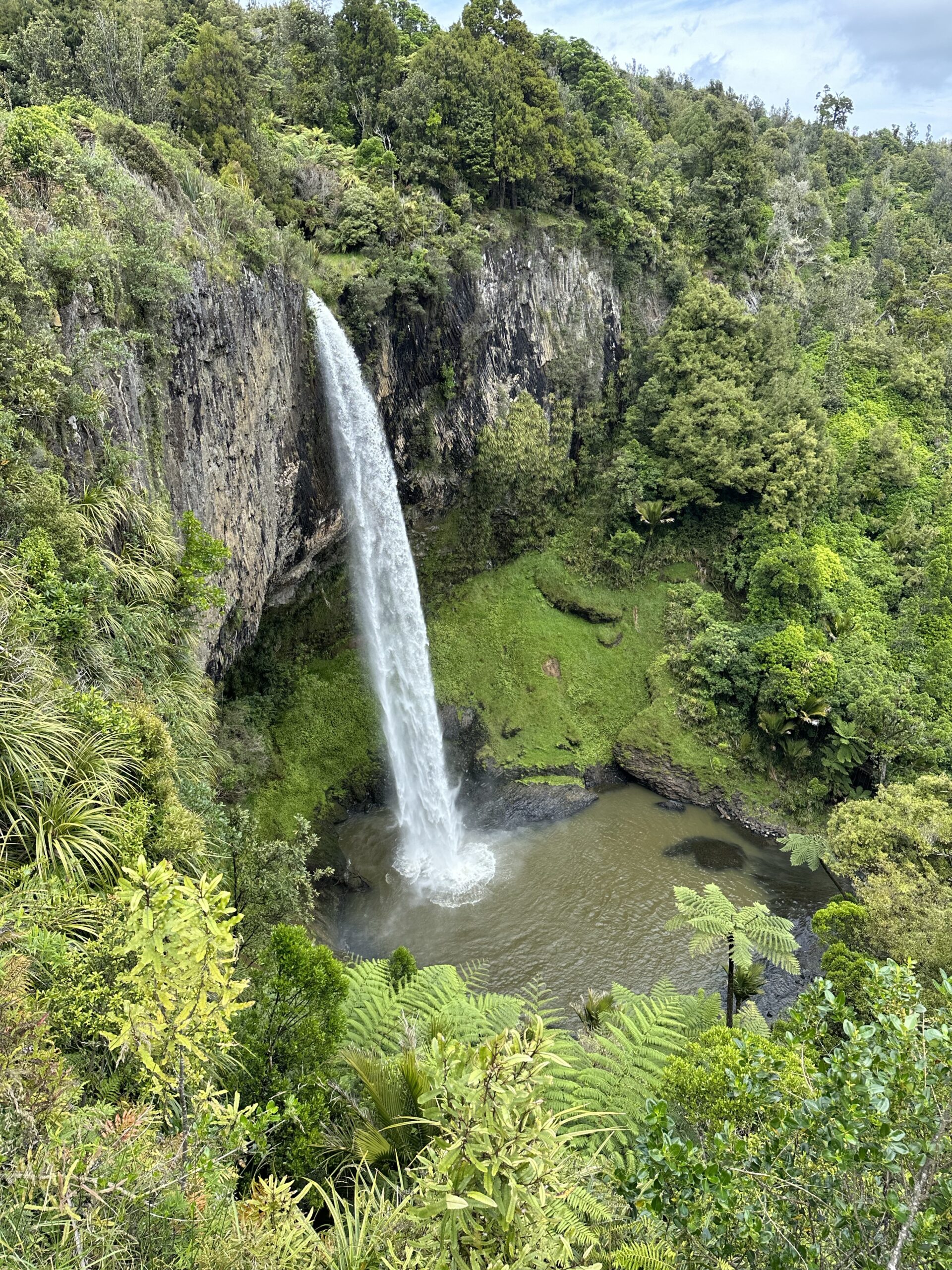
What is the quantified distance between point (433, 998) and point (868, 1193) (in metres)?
5.24

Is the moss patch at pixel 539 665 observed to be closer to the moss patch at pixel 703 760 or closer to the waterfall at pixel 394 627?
the moss patch at pixel 703 760

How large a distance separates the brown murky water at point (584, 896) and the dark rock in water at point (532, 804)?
28 cm

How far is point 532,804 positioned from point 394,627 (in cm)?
576

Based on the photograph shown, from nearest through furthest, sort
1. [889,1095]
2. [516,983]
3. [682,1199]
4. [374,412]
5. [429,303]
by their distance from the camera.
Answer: [889,1095], [682,1199], [516,983], [374,412], [429,303]

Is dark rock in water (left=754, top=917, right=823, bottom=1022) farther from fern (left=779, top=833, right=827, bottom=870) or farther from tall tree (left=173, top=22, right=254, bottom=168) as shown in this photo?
tall tree (left=173, top=22, right=254, bottom=168)

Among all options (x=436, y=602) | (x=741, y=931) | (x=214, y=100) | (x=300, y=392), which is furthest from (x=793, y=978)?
(x=214, y=100)

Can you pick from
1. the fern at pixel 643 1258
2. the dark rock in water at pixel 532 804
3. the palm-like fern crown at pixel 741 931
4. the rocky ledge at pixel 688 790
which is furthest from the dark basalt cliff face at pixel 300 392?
the rocky ledge at pixel 688 790

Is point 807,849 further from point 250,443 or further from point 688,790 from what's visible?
point 250,443

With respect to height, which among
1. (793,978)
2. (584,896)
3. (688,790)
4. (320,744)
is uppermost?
(320,744)

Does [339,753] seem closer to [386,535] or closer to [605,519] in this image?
[386,535]

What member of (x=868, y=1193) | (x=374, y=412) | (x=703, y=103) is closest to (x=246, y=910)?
(x=868, y=1193)

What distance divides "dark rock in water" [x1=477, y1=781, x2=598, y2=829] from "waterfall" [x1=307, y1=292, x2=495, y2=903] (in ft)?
2.93

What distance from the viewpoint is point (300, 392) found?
593 inches

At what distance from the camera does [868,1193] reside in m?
2.89
